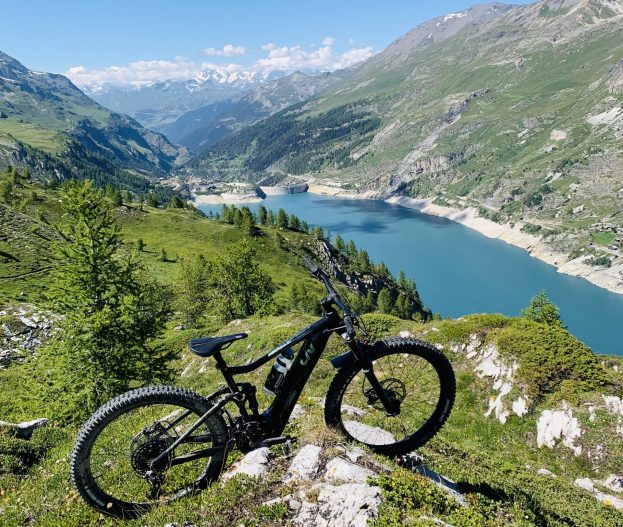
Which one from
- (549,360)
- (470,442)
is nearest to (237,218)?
(549,360)

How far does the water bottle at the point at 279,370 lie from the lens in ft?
24.8

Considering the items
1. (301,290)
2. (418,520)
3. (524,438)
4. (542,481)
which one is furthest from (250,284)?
(418,520)

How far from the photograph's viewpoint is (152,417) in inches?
290

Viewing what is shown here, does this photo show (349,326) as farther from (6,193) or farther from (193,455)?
(6,193)

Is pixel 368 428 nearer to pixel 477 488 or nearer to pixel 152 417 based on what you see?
pixel 477 488

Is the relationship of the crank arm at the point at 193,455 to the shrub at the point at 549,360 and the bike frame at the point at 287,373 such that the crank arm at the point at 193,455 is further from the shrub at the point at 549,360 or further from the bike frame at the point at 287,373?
the shrub at the point at 549,360

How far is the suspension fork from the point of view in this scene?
759 cm

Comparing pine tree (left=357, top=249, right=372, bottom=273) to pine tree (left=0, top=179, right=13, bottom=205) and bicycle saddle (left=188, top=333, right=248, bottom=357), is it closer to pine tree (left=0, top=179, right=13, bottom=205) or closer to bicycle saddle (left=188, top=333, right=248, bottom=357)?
pine tree (left=0, top=179, right=13, bottom=205)

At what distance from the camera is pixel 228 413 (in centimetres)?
740

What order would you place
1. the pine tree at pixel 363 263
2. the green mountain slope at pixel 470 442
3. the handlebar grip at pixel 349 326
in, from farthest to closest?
the pine tree at pixel 363 263, the handlebar grip at pixel 349 326, the green mountain slope at pixel 470 442

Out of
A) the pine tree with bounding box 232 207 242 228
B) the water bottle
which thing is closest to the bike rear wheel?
the water bottle

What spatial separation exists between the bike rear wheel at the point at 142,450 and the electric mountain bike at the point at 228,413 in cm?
2

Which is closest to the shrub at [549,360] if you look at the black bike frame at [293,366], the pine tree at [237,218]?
the black bike frame at [293,366]

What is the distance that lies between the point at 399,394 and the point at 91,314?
14513mm
